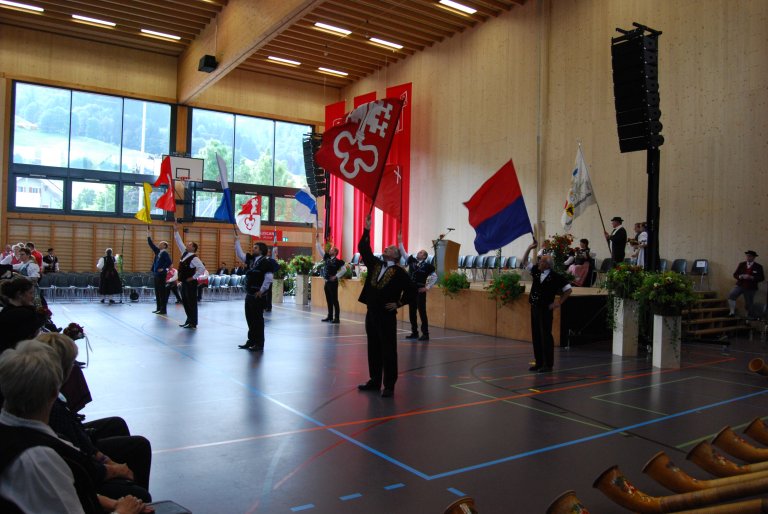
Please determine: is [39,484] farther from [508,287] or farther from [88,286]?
[88,286]

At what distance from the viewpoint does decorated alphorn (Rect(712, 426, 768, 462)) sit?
3906mm

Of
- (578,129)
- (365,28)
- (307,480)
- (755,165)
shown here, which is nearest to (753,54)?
(755,165)

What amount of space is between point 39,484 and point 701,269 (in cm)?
1443

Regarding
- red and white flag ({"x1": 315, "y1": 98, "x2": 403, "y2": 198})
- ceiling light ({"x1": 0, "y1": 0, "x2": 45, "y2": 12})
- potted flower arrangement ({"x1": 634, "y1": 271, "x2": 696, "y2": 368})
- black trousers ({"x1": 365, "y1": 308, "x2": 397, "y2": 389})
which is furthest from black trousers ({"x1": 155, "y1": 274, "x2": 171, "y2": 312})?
ceiling light ({"x1": 0, "y1": 0, "x2": 45, "y2": 12})

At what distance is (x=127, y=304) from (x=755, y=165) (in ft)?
56.7

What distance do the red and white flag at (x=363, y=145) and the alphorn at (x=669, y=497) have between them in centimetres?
450

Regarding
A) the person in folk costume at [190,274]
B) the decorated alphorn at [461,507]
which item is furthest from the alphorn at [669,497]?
the person in folk costume at [190,274]

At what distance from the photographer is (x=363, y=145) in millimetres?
7414

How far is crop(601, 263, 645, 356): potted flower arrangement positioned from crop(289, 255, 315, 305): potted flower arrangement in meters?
11.5

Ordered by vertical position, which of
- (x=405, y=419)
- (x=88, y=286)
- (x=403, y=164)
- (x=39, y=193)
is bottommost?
(x=405, y=419)

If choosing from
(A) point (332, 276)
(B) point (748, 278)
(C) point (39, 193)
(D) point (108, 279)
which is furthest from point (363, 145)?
(C) point (39, 193)

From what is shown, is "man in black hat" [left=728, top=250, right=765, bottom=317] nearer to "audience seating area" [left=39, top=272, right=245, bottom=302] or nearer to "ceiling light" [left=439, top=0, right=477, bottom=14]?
"ceiling light" [left=439, top=0, right=477, bottom=14]

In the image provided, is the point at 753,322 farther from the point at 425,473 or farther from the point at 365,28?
the point at 365,28

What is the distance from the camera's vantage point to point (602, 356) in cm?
943
